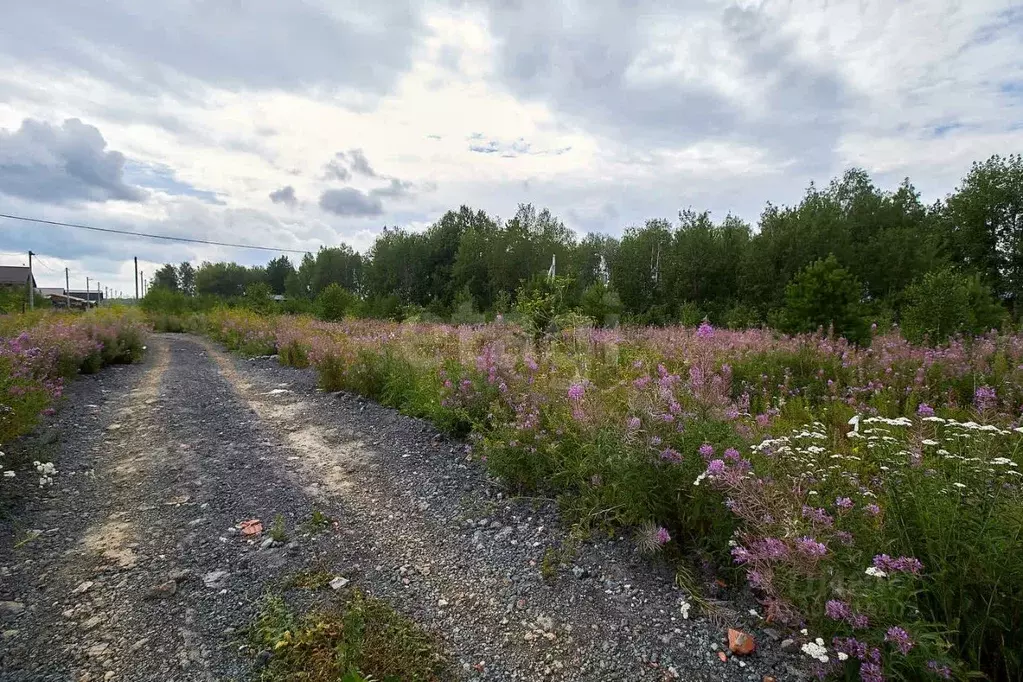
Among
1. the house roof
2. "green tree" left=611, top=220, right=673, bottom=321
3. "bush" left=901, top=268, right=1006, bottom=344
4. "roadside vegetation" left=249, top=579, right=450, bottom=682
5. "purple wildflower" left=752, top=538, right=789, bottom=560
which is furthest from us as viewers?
the house roof

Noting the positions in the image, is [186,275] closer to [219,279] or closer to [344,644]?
[219,279]

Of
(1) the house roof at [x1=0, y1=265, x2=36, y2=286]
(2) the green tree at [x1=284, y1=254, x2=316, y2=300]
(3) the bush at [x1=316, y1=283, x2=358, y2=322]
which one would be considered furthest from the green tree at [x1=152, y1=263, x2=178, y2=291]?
(3) the bush at [x1=316, y1=283, x2=358, y2=322]

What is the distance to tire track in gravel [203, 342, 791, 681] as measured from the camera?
7.54ft

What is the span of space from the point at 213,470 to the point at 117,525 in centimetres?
107

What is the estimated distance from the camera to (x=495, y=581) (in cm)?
292

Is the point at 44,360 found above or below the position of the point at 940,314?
below

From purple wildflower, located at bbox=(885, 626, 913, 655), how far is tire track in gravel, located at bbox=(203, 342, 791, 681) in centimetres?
58

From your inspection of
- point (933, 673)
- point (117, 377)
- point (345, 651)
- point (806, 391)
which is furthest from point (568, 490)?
point (117, 377)

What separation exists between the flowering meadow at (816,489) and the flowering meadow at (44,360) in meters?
→ 3.49

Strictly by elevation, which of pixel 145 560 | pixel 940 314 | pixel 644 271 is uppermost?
pixel 644 271

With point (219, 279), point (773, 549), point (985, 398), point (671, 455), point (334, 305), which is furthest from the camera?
point (219, 279)

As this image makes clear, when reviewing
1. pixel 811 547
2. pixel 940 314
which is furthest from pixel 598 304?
pixel 811 547

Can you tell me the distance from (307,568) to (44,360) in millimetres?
7327

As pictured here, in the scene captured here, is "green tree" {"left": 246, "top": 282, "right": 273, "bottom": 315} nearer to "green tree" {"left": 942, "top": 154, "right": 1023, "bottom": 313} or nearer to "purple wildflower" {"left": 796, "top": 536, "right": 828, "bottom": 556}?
"purple wildflower" {"left": 796, "top": 536, "right": 828, "bottom": 556}
